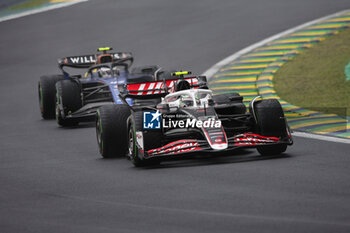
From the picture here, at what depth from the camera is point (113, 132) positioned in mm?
12656

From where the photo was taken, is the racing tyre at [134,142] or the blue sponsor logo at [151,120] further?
the blue sponsor logo at [151,120]

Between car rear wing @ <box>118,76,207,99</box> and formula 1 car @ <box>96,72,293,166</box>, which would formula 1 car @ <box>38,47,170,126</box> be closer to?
car rear wing @ <box>118,76,207,99</box>

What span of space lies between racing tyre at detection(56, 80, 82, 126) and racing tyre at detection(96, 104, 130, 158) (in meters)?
4.60

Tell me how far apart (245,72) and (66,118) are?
22.5 feet

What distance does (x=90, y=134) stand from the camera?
16.1 meters

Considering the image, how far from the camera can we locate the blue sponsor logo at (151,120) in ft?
37.4

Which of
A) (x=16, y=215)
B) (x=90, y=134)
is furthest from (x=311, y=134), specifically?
(x=16, y=215)

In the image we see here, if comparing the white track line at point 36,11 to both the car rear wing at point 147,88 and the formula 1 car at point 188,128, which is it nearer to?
the car rear wing at point 147,88

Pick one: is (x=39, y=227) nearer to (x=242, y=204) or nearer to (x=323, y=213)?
(x=242, y=204)

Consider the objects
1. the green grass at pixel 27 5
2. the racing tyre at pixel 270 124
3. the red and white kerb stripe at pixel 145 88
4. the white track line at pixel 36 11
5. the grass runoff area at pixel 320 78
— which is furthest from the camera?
the green grass at pixel 27 5

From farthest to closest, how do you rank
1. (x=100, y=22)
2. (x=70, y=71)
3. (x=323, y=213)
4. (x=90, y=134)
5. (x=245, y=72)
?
(x=100, y=22)
(x=70, y=71)
(x=245, y=72)
(x=90, y=134)
(x=323, y=213)

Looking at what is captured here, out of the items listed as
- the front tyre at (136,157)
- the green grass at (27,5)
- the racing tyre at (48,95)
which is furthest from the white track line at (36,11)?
the front tyre at (136,157)

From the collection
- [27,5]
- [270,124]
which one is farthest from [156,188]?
[27,5]

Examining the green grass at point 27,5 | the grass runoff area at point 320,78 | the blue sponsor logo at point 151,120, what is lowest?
the grass runoff area at point 320,78
